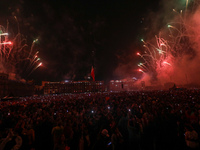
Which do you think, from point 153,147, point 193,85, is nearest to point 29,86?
point 153,147

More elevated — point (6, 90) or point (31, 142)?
point (6, 90)

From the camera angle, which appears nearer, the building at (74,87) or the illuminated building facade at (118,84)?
the building at (74,87)

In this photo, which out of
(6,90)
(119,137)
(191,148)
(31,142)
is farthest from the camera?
(6,90)

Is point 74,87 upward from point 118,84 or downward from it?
downward

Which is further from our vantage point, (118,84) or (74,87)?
(118,84)

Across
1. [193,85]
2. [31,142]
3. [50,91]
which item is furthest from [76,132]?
[50,91]

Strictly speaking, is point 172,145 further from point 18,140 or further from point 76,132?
point 18,140

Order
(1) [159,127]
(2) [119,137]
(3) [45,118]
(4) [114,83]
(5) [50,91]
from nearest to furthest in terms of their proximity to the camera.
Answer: (2) [119,137], (1) [159,127], (3) [45,118], (5) [50,91], (4) [114,83]

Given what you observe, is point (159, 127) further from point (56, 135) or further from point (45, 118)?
point (45, 118)

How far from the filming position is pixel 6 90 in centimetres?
3422

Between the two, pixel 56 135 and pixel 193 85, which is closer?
pixel 56 135

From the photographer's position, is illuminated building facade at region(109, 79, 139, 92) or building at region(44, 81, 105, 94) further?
illuminated building facade at region(109, 79, 139, 92)

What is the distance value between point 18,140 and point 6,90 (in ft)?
126

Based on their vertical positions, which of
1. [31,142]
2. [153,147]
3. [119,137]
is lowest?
[153,147]
